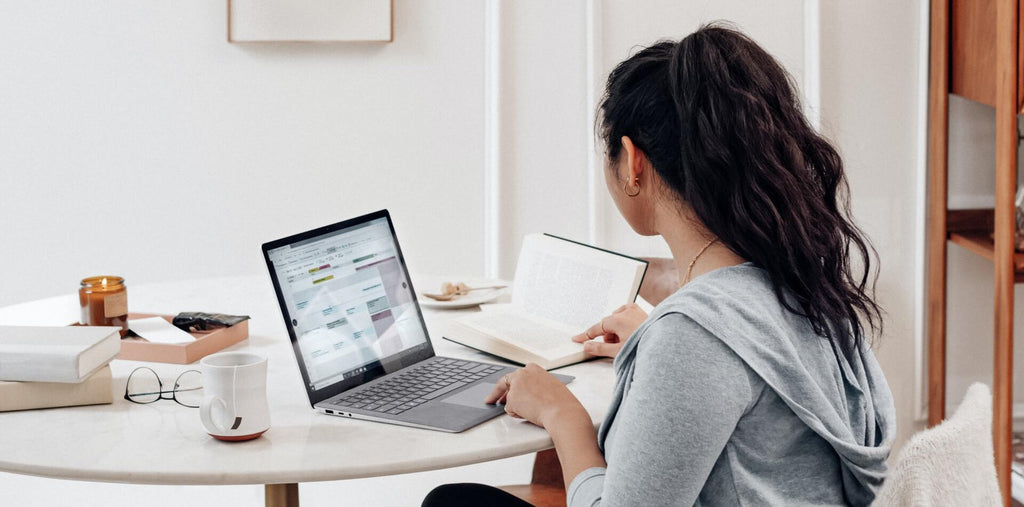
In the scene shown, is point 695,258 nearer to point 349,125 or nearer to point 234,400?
point 234,400

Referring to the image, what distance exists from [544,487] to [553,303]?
373mm

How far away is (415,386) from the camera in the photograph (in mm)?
1390

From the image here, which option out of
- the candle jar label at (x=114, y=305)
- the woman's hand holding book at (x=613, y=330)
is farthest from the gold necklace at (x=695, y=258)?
the candle jar label at (x=114, y=305)

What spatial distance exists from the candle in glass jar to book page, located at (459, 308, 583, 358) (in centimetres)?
55

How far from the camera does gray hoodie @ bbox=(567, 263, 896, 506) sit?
924 mm

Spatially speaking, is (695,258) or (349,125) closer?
(695,258)

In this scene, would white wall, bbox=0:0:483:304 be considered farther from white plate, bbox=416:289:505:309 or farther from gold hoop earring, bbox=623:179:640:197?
gold hoop earring, bbox=623:179:640:197

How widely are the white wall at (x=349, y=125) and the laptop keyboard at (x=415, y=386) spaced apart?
5.00ft

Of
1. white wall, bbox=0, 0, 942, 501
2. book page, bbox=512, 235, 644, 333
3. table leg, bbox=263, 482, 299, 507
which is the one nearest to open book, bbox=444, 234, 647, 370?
book page, bbox=512, 235, 644, 333

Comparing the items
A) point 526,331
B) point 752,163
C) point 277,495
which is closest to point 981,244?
point 526,331

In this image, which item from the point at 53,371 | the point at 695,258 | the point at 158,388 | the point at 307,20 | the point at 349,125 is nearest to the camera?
the point at 695,258

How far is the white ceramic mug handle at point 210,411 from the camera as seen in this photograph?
1.15 meters

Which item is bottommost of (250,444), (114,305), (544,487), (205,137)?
(544,487)

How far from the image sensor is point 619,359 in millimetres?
1057
